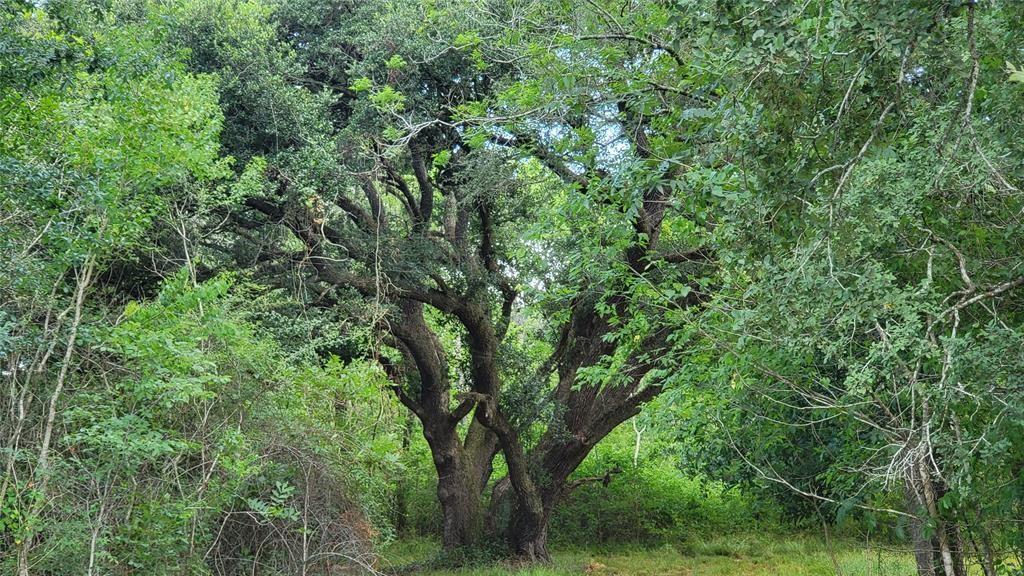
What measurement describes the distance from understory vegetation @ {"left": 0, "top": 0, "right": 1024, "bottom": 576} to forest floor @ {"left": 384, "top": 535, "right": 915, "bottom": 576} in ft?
0.75

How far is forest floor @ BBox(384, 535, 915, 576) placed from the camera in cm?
969

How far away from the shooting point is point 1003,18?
10.3ft

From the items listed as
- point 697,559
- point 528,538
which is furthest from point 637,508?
point 528,538

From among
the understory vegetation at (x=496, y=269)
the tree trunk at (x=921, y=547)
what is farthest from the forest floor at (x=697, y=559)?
the tree trunk at (x=921, y=547)

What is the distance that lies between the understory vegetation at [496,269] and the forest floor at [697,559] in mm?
227

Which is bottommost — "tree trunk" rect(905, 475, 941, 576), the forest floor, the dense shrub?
the forest floor

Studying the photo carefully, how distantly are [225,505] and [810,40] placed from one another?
195 inches

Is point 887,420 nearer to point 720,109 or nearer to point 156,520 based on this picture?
point 720,109

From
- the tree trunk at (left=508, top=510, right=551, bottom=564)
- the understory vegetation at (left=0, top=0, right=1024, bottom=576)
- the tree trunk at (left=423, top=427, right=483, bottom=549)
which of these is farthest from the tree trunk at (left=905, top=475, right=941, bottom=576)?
the tree trunk at (left=423, top=427, right=483, bottom=549)

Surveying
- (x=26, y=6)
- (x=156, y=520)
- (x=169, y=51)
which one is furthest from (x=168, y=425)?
(x=169, y=51)

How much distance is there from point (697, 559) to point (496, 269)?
17.4 ft

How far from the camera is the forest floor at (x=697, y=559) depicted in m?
9.69

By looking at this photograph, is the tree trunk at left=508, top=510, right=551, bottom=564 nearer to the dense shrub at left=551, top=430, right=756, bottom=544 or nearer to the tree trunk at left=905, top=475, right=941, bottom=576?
the dense shrub at left=551, top=430, right=756, bottom=544

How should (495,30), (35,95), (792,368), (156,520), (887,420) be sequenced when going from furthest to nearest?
(495,30)
(35,95)
(156,520)
(792,368)
(887,420)
